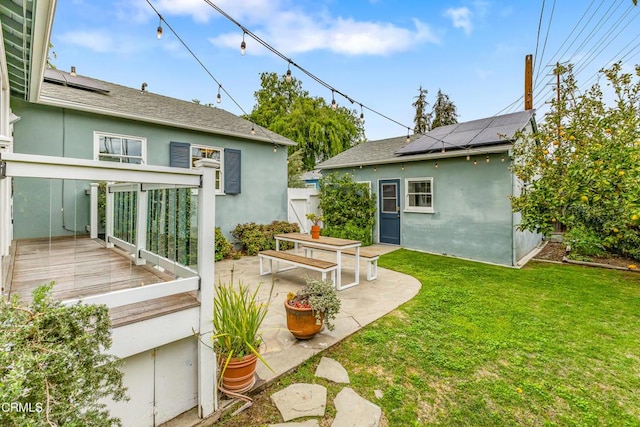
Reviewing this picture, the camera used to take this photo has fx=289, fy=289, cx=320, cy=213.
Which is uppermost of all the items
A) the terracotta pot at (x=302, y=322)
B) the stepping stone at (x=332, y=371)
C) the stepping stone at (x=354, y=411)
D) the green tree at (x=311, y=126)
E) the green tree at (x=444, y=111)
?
the green tree at (x=444, y=111)

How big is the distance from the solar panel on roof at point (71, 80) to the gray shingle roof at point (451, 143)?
7.38 m

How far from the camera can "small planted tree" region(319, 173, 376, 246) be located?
10039 mm

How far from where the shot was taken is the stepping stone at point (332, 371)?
2703 millimetres

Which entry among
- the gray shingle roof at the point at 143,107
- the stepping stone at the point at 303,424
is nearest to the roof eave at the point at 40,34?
the gray shingle roof at the point at 143,107

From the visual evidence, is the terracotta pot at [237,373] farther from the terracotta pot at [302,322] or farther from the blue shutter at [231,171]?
the blue shutter at [231,171]

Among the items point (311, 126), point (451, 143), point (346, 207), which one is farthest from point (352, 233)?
point (311, 126)

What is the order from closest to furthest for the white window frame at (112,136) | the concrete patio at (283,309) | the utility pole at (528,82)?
1. the concrete patio at (283,309)
2. the white window frame at (112,136)
3. the utility pole at (528,82)

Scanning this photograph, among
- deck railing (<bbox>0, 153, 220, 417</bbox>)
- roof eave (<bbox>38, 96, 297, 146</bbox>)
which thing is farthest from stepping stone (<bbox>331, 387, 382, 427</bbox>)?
roof eave (<bbox>38, 96, 297, 146</bbox>)

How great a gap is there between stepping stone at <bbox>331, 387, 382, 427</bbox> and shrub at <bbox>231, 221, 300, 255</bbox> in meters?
6.42

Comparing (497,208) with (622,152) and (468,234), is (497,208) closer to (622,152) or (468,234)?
(468,234)

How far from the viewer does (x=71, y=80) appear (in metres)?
7.24

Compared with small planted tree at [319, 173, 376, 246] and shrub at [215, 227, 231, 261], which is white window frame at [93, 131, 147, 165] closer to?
shrub at [215, 227, 231, 261]

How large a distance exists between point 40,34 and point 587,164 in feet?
28.7

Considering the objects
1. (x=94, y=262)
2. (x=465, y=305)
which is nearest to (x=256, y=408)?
(x=94, y=262)
